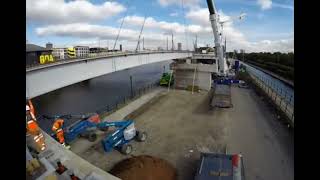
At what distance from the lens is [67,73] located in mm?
20359

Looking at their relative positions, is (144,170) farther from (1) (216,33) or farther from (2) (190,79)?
(1) (216,33)

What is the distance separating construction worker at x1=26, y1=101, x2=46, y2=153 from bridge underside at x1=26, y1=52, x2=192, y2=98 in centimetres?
278

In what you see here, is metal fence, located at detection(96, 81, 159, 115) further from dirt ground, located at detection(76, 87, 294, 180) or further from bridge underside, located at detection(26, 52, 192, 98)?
bridge underside, located at detection(26, 52, 192, 98)

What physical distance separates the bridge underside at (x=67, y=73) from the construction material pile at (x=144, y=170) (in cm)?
685

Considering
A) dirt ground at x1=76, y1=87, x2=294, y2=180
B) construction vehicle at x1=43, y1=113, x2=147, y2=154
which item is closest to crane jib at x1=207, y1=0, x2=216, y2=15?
dirt ground at x1=76, y1=87, x2=294, y2=180

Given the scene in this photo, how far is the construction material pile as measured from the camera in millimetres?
13445

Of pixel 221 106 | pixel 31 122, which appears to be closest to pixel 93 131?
pixel 31 122

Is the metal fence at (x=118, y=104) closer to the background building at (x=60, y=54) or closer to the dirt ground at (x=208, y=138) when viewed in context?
the dirt ground at (x=208, y=138)

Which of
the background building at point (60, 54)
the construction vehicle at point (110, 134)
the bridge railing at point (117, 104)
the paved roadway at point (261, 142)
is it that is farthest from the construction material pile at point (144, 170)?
the bridge railing at point (117, 104)

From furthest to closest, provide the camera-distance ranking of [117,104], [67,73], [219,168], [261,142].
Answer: [117,104]
[67,73]
[261,142]
[219,168]

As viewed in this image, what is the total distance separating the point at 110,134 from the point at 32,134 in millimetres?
6282

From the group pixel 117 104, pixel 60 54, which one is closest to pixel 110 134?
pixel 60 54
